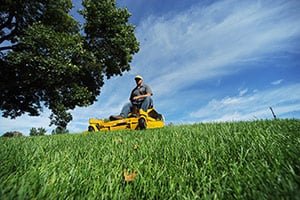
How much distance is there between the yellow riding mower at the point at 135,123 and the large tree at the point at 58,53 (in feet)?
20.7

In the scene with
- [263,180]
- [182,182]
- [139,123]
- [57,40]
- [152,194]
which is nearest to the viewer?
[263,180]

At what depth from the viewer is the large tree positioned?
1273 cm

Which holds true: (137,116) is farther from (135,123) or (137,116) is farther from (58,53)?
A: (58,53)

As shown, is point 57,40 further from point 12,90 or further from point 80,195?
point 80,195

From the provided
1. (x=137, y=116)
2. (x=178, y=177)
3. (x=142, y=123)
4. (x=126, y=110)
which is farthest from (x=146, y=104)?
(x=178, y=177)

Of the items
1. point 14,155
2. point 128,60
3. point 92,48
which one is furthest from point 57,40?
point 14,155

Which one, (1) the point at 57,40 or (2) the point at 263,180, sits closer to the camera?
(2) the point at 263,180

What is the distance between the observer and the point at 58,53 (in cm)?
1278

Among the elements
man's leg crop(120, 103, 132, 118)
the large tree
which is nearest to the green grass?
man's leg crop(120, 103, 132, 118)

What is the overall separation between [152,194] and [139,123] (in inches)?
212

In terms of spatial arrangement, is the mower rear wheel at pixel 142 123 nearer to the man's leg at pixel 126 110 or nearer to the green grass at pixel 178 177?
the man's leg at pixel 126 110

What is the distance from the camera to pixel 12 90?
47.8 feet

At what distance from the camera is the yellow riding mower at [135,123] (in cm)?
683

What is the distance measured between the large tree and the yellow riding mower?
6315 millimetres
